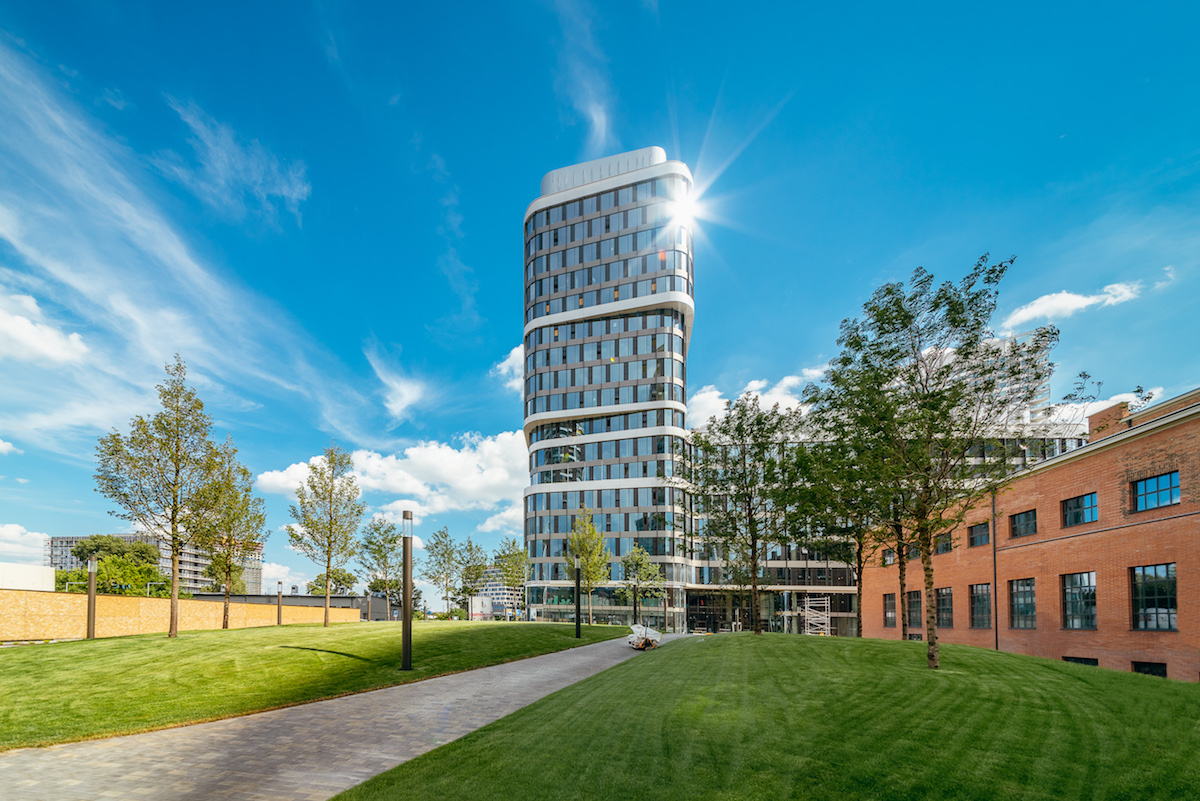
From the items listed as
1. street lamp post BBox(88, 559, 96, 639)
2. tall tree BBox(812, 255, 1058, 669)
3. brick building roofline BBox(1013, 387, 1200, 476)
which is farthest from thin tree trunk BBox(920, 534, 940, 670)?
street lamp post BBox(88, 559, 96, 639)

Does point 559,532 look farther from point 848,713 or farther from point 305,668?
point 848,713

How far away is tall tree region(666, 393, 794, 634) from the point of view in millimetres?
35125

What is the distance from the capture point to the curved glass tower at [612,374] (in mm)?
74375

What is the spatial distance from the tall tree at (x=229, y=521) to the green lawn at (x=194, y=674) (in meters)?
5.74

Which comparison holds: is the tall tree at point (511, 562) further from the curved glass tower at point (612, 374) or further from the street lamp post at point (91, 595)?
the street lamp post at point (91, 595)

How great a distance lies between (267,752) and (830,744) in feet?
27.2

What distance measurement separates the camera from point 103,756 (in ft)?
31.0

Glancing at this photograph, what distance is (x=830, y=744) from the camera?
916 cm

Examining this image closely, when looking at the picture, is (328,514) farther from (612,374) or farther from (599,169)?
(599,169)

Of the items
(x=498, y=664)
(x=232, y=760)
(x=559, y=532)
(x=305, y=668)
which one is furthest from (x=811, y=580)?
(x=232, y=760)

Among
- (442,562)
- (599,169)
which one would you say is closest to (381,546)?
(442,562)

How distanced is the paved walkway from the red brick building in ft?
55.4

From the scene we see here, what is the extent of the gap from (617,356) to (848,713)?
67605 millimetres

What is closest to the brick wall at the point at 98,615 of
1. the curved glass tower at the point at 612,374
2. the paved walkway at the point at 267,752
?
the paved walkway at the point at 267,752
